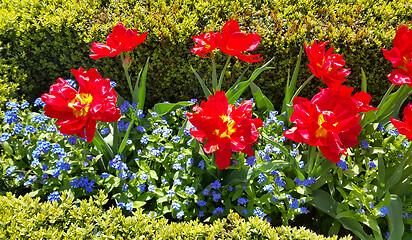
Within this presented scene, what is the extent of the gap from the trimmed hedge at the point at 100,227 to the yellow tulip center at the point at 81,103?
0.58m

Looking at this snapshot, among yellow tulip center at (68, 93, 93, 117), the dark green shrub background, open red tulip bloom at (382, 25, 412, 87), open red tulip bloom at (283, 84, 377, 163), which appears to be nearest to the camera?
open red tulip bloom at (283, 84, 377, 163)

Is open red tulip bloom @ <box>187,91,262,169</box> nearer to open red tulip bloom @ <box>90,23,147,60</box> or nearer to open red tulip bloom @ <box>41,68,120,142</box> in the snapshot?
open red tulip bloom @ <box>41,68,120,142</box>

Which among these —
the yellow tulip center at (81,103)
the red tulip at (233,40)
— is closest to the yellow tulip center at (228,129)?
the red tulip at (233,40)

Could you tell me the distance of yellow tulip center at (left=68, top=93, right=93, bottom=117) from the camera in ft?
6.04

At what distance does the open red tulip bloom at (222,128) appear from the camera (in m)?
1.92

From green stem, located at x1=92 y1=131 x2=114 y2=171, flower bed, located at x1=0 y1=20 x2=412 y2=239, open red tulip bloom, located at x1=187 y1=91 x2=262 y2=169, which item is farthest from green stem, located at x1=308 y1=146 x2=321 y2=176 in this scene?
green stem, located at x1=92 y1=131 x2=114 y2=171

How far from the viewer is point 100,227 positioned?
6.57 feet

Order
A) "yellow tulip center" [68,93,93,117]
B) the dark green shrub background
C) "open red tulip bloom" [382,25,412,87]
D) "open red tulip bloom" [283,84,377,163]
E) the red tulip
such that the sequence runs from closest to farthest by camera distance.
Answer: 1. "open red tulip bloom" [283,84,377,163]
2. "yellow tulip center" [68,93,93,117]
3. "open red tulip bloom" [382,25,412,87]
4. the red tulip
5. the dark green shrub background

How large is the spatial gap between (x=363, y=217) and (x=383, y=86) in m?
1.75

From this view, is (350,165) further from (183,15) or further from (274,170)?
(183,15)

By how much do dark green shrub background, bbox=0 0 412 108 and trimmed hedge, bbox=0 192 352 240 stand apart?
1.56 meters

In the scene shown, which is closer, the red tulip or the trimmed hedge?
the trimmed hedge

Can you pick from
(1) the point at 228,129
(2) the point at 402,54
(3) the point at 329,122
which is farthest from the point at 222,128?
(2) the point at 402,54

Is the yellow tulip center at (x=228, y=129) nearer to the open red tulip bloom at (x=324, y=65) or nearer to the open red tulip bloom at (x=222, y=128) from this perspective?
the open red tulip bloom at (x=222, y=128)
